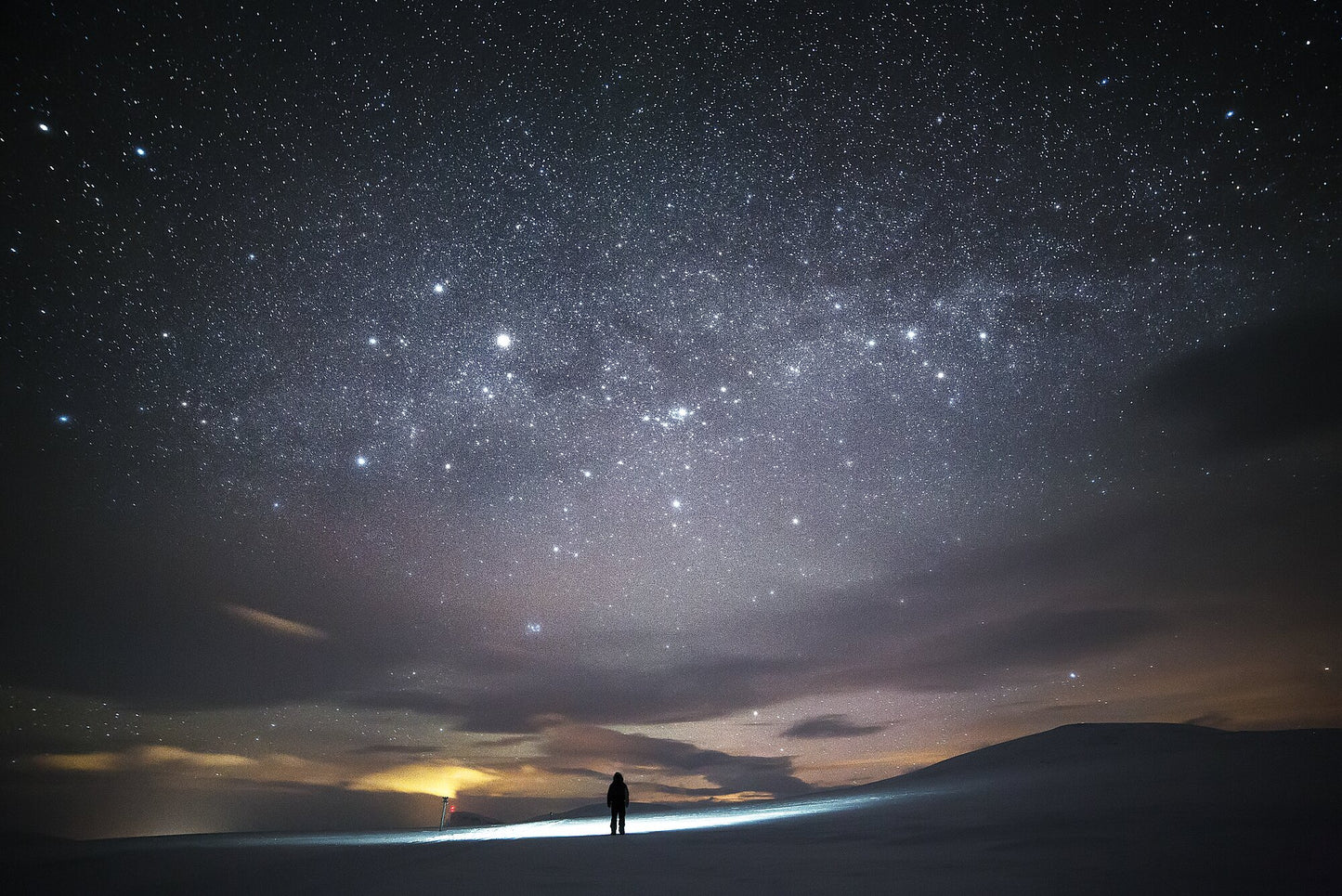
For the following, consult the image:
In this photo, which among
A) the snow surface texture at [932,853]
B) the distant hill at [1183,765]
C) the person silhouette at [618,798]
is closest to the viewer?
the snow surface texture at [932,853]

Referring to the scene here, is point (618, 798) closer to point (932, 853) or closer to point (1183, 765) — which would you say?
point (932, 853)

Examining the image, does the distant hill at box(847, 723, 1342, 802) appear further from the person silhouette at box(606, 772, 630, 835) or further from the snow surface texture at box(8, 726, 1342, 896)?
the person silhouette at box(606, 772, 630, 835)

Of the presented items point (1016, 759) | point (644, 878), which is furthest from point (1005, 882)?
point (1016, 759)

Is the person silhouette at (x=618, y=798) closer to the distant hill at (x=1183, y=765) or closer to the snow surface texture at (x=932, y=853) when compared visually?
the snow surface texture at (x=932, y=853)

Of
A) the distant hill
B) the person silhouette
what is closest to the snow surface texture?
the distant hill

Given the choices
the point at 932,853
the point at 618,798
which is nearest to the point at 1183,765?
the point at 932,853

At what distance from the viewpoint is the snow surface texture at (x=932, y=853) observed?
17.6 ft

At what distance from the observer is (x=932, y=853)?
22.9 feet

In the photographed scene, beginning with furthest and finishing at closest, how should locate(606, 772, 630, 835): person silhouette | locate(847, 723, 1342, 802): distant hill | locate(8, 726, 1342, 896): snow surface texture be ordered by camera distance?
locate(606, 772, 630, 835): person silhouette → locate(847, 723, 1342, 802): distant hill → locate(8, 726, 1342, 896): snow surface texture

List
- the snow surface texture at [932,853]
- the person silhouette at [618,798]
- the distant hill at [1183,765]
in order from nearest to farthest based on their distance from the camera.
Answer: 1. the snow surface texture at [932,853]
2. the distant hill at [1183,765]
3. the person silhouette at [618,798]

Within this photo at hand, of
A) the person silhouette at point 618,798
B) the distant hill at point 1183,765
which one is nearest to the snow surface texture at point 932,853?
Result: the distant hill at point 1183,765

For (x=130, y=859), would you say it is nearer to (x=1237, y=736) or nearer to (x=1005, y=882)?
(x=1005, y=882)

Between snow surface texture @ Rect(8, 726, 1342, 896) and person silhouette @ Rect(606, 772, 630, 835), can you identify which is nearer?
snow surface texture @ Rect(8, 726, 1342, 896)

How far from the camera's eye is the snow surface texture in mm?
5371
